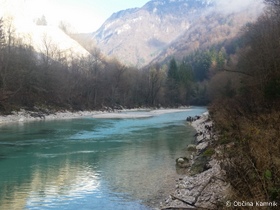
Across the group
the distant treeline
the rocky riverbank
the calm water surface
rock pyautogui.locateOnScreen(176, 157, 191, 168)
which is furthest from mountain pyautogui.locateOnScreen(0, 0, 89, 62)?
the rocky riverbank

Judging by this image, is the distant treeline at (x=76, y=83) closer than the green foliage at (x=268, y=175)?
No

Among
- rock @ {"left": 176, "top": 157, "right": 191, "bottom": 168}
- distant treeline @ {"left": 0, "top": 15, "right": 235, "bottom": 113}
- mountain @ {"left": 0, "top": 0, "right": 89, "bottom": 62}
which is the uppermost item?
mountain @ {"left": 0, "top": 0, "right": 89, "bottom": 62}

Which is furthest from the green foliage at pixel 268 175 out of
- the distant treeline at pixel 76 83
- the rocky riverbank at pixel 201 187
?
the distant treeline at pixel 76 83

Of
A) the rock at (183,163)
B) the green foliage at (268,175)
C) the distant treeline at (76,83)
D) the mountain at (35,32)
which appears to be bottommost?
the rock at (183,163)

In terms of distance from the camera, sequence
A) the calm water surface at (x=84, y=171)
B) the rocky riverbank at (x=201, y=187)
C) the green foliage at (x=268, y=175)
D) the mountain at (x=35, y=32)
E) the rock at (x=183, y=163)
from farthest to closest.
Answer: the mountain at (x=35, y=32) → the rock at (x=183, y=163) → the calm water surface at (x=84, y=171) → the rocky riverbank at (x=201, y=187) → the green foliage at (x=268, y=175)

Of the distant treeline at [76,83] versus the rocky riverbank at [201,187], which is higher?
the distant treeline at [76,83]

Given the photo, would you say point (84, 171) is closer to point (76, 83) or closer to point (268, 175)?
point (268, 175)

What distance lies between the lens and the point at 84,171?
18328 millimetres

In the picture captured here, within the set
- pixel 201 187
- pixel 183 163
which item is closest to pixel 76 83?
pixel 183 163

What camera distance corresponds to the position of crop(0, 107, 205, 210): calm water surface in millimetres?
13328

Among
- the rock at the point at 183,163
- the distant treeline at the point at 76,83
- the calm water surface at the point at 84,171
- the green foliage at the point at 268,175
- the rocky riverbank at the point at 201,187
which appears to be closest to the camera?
the green foliage at the point at 268,175

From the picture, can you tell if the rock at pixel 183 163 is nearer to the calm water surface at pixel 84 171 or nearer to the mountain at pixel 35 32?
the calm water surface at pixel 84 171

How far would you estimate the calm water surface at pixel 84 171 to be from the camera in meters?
13.3

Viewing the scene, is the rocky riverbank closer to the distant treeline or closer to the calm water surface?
the calm water surface
